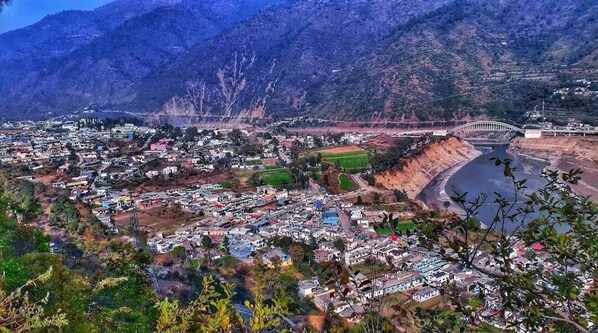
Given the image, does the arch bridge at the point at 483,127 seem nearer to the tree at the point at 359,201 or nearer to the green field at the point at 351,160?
the green field at the point at 351,160

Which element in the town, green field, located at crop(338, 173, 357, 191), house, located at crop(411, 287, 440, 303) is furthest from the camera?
green field, located at crop(338, 173, 357, 191)

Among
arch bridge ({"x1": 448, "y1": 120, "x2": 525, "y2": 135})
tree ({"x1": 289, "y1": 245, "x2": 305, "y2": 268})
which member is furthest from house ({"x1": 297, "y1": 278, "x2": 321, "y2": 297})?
arch bridge ({"x1": 448, "y1": 120, "x2": 525, "y2": 135})

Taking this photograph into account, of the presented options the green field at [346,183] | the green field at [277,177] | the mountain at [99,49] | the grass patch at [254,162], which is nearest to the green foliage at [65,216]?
the green field at [277,177]

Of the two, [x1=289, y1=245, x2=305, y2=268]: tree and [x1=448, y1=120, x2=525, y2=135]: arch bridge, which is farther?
[x1=448, y1=120, x2=525, y2=135]: arch bridge

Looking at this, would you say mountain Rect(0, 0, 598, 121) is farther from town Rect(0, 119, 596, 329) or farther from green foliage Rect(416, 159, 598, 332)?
green foliage Rect(416, 159, 598, 332)

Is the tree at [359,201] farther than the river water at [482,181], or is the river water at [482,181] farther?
the river water at [482,181]

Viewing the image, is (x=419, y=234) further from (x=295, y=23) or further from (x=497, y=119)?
(x=295, y=23)

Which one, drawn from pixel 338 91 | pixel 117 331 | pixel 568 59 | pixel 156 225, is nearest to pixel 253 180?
pixel 156 225
